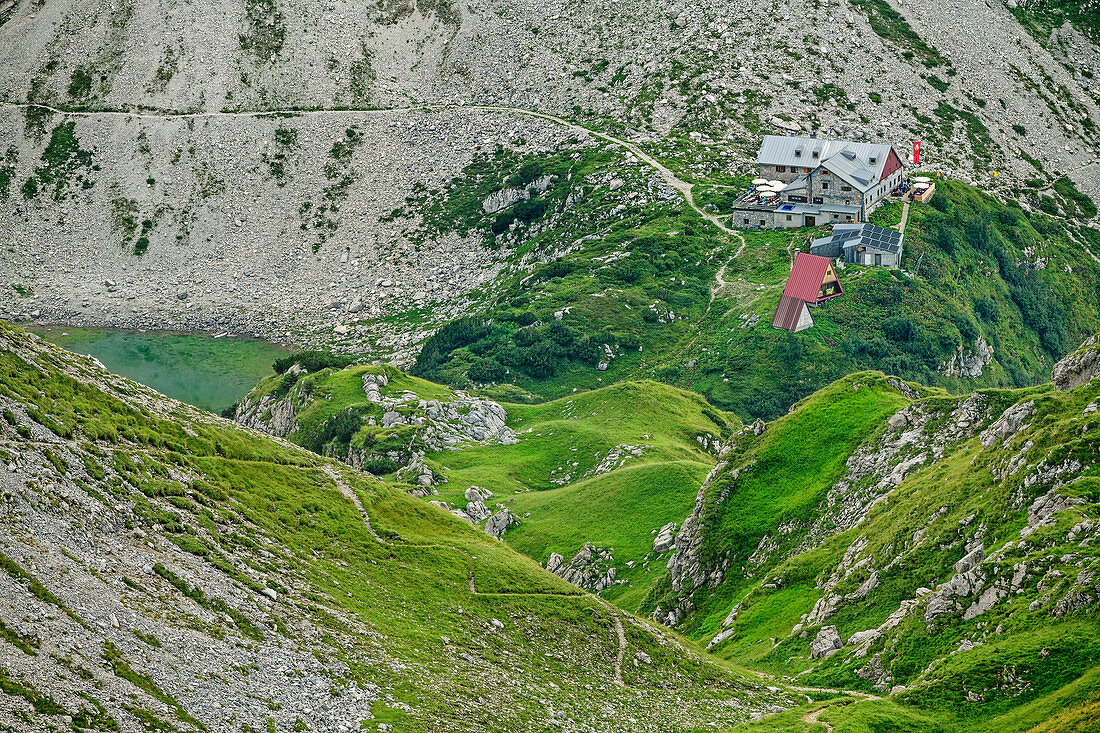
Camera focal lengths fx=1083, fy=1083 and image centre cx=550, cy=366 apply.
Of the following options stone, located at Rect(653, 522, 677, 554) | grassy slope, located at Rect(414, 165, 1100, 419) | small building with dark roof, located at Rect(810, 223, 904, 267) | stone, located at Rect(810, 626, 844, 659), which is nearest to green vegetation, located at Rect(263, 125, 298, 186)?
grassy slope, located at Rect(414, 165, 1100, 419)

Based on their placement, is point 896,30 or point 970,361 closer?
point 970,361

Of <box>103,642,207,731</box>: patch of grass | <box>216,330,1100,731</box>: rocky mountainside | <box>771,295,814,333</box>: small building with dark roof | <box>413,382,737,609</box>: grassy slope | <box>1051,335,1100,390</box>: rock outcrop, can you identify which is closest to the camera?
<box>103,642,207,731</box>: patch of grass

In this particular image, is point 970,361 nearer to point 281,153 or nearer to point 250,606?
point 250,606

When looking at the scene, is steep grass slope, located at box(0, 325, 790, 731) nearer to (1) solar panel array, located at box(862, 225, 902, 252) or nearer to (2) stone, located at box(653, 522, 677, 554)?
(2) stone, located at box(653, 522, 677, 554)

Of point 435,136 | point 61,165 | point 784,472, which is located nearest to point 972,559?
point 784,472

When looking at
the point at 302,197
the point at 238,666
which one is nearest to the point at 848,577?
the point at 238,666
